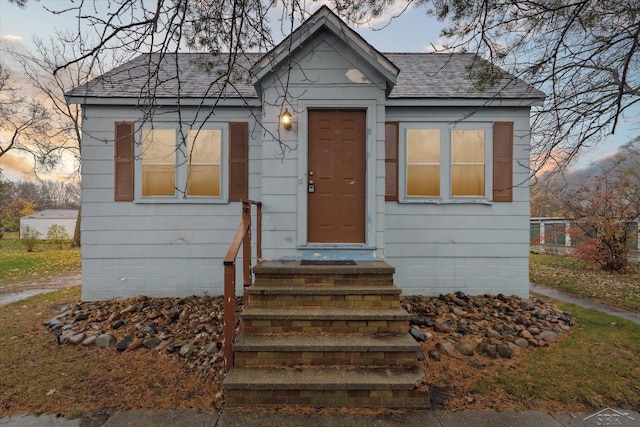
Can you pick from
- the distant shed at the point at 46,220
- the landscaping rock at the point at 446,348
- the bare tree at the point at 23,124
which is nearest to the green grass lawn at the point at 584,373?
the landscaping rock at the point at 446,348

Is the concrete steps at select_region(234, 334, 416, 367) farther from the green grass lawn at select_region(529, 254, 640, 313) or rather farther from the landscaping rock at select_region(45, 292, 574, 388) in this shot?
the green grass lawn at select_region(529, 254, 640, 313)

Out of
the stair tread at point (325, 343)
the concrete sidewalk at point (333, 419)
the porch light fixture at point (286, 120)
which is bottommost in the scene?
the concrete sidewalk at point (333, 419)

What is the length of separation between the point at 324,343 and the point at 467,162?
161 inches

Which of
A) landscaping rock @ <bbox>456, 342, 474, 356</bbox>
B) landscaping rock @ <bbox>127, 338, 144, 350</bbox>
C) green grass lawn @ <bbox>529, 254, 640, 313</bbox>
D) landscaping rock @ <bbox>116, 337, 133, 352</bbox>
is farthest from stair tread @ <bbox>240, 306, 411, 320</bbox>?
green grass lawn @ <bbox>529, 254, 640, 313</bbox>

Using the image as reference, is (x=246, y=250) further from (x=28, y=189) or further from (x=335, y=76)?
(x=28, y=189)

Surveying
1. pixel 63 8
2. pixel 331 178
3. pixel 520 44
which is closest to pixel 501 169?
pixel 520 44

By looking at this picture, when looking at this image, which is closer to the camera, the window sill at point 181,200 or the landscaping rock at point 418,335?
the landscaping rock at point 418,335

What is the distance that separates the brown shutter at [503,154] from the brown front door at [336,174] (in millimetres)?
Result: 2637

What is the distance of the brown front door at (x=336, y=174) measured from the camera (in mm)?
4121

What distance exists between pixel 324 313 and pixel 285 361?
1.93 feet

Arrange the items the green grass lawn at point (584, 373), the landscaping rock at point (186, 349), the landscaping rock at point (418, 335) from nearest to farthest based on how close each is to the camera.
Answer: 1. the green grass lawn at point (584, 373)
2. the landscaping rock at point (186, 349)
3. the landscaping rock at point (418, 335)

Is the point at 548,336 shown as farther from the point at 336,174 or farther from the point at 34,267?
the point at 34,267

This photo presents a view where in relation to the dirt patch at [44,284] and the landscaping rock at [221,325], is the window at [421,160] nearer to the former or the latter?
the landscaping rock at [221,325]

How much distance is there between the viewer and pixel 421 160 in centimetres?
511
